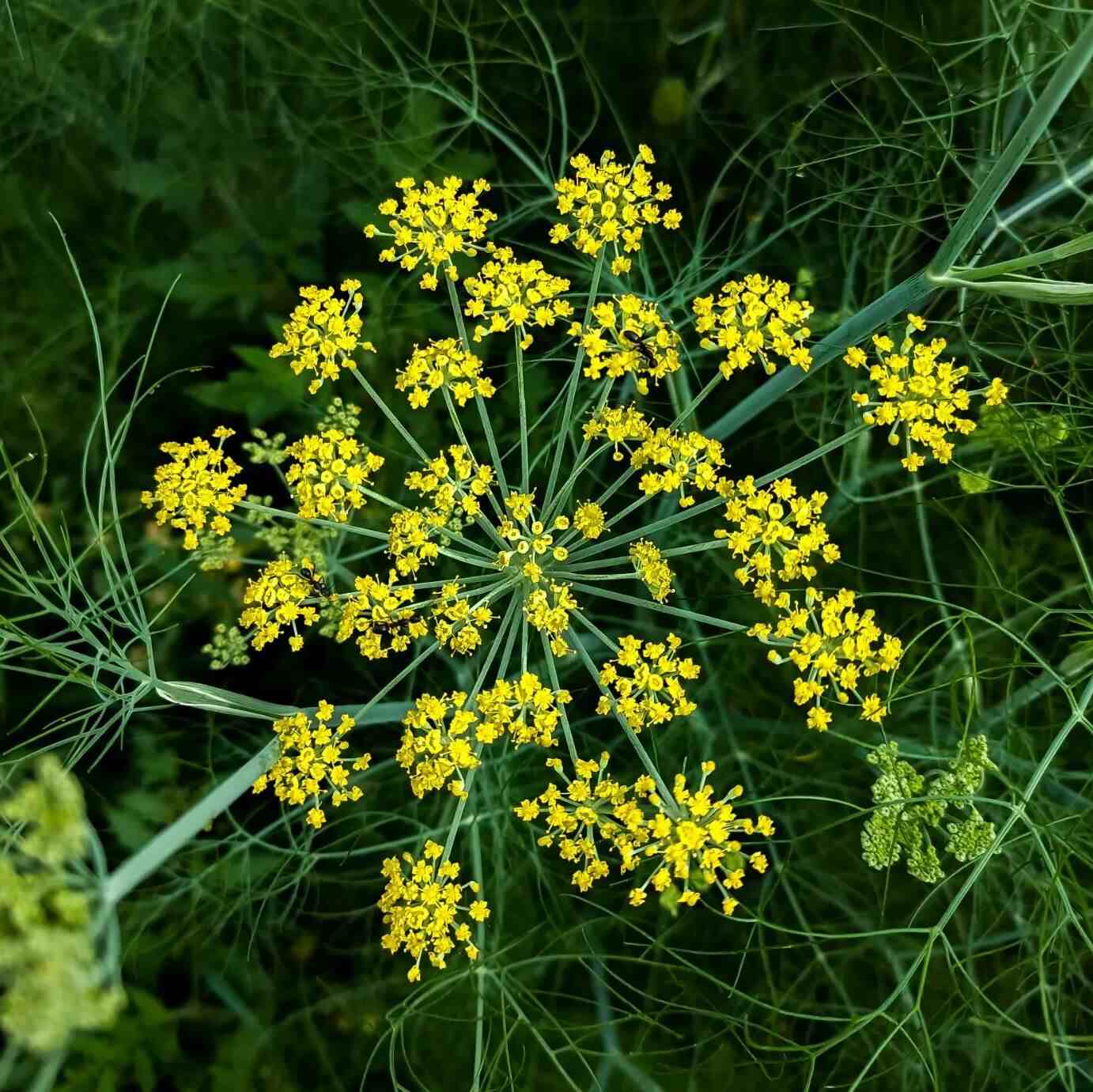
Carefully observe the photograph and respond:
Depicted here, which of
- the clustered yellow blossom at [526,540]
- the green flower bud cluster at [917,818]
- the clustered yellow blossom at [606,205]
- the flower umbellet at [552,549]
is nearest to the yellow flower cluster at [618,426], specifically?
the flower umbellet at [552,549]

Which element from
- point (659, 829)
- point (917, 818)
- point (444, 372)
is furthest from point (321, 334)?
point (917, 818)

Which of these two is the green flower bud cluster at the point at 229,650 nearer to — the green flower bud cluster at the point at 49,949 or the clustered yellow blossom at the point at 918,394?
the green flower bud cluster at the point at 49,949

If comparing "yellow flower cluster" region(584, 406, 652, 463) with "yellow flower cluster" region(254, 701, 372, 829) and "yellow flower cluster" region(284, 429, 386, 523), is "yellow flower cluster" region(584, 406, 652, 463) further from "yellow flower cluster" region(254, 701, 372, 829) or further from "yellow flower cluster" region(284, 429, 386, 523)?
"yellow flower cluster" region(254, 701, 372, 829)

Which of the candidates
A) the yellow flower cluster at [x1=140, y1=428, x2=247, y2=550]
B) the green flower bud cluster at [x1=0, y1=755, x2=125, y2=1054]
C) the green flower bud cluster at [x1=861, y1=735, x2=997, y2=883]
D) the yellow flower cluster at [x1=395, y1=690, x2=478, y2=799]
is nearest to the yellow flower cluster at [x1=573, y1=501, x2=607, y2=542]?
the yellow flower cluster at [x1=395, y1=690, x2=478, y2=799]

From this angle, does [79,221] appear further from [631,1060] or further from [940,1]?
[631,1060]

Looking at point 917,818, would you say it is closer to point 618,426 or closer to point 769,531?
point 769,531
